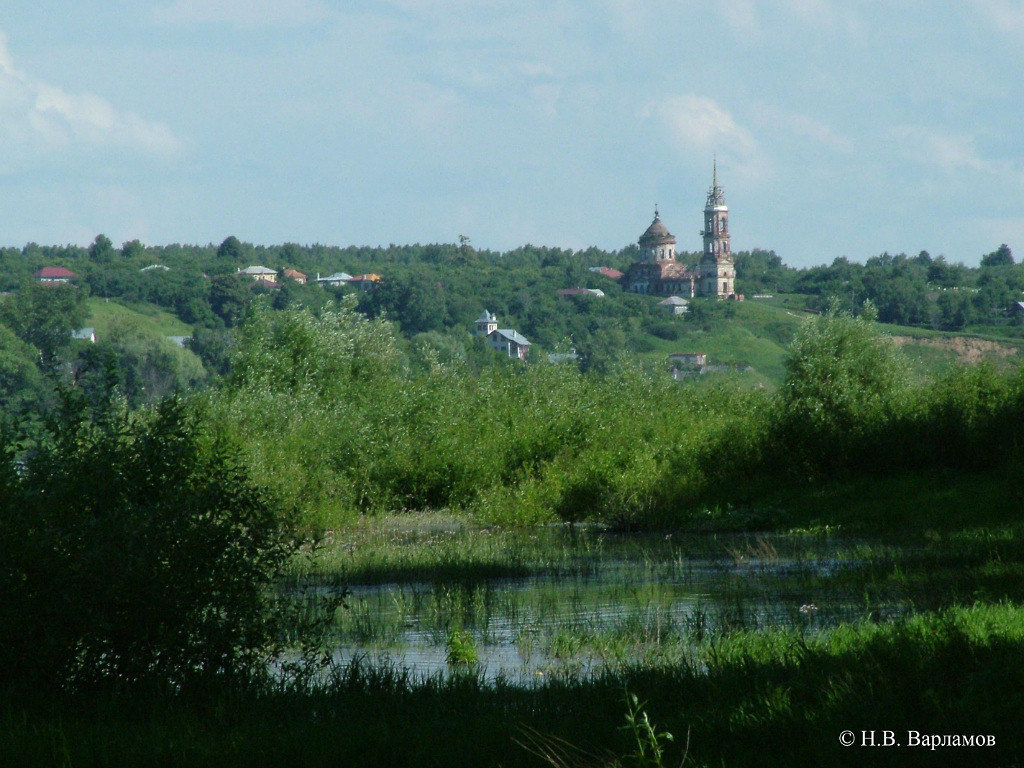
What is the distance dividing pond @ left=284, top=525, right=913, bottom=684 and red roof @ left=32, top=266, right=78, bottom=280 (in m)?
126

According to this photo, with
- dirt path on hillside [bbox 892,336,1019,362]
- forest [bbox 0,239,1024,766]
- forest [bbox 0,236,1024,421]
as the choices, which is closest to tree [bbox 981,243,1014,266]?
forest [bbox 0,236,1024,421]

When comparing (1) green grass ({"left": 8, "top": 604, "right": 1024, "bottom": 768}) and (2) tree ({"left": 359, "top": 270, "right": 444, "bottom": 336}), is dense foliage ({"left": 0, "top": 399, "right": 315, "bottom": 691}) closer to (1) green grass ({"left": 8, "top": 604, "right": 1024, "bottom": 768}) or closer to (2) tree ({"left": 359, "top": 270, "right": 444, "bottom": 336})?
(1) green grass ({"left": 8, "top": 604, "right": 1024, "bottom": 768})

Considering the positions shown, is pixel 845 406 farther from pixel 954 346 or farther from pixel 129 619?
pixel 954 346

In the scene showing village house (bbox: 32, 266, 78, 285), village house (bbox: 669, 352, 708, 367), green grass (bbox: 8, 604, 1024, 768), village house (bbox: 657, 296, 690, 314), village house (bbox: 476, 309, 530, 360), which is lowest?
village house (bbox: 669, 352, 708, 367)

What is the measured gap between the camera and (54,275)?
13988 cm

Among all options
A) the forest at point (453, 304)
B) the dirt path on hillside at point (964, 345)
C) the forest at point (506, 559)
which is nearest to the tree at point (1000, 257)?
the forest at point (453, 304)

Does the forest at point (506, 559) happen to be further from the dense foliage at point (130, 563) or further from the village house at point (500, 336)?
the village house at point (500, 336)

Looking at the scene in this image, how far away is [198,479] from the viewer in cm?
1095

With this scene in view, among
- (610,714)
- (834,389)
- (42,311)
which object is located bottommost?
(610,714)

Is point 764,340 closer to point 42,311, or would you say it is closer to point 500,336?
point 500,336

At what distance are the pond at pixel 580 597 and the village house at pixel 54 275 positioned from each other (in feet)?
403

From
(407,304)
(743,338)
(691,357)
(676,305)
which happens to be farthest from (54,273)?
(743,338)

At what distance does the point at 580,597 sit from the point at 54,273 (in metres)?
137

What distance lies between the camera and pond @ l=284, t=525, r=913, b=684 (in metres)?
12.0
